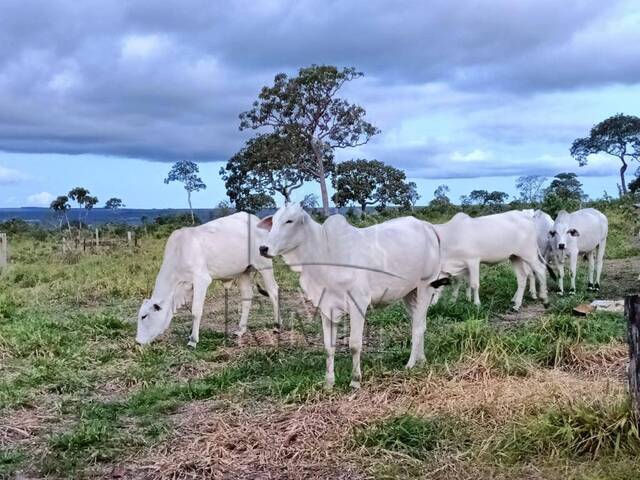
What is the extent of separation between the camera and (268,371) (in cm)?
670

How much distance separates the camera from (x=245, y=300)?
903 cm

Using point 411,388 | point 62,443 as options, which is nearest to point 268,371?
point 411,388

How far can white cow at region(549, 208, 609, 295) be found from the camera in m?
11.8

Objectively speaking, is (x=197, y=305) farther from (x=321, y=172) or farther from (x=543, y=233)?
(x=321, y=172)

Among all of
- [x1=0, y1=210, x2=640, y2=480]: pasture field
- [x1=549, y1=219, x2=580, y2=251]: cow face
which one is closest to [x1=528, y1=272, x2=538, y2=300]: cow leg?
[x1=549, y1=219, x2=580, y2=251]: cow face

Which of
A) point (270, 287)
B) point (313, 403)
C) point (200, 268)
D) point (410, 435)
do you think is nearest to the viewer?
point (410, 435)

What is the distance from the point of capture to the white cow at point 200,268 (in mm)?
8195

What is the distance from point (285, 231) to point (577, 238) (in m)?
7.72

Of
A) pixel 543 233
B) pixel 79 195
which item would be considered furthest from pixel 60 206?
pixel 543 233

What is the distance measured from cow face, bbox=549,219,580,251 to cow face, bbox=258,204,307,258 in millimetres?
6874

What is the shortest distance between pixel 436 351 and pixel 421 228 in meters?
1.15

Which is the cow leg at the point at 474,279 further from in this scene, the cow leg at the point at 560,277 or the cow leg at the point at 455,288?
the cow leg at the point at 560,277

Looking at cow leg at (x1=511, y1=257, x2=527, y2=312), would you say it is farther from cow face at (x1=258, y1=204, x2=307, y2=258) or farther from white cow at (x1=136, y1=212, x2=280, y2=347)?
cow face at (x1=258, y1=204, x2=307, y2=258)

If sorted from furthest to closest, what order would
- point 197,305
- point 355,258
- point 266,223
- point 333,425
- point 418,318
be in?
point 197,305
point 418,318
point 266,223
point 355,258
point 333,425
